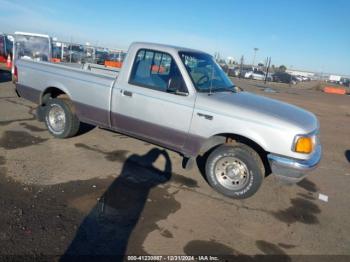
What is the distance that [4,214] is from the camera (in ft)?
12.0

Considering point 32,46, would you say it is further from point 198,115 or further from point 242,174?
point 242,174

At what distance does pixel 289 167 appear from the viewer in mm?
4379

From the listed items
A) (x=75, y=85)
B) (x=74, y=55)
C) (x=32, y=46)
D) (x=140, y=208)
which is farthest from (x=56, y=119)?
(x=74, y=55)

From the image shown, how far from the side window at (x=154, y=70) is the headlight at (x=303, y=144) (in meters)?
1.92

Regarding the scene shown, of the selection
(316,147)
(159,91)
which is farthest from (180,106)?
(316,147)

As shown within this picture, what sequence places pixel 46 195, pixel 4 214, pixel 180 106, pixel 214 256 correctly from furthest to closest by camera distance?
pixel 180 106 < pixel 46 195 < pixel 4 214 < pixel 214 256

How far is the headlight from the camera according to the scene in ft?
14.1

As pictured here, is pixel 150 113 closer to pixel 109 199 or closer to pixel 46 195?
pixel 109 199

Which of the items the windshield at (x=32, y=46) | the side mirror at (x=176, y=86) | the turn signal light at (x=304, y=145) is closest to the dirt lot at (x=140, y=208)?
the turn signal light at (x=304, y=145)

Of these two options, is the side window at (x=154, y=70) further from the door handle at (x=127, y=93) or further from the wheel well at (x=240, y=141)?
the wheel well at (x=240, y=141)

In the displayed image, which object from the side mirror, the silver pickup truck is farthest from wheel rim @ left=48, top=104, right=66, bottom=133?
the side mirror

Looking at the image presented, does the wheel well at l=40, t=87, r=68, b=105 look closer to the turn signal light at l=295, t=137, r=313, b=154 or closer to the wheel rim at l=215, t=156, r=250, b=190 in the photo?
the wheel rim at l=215, t=156, r=250, b=190

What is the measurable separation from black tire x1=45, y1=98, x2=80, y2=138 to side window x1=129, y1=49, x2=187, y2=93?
1548 millimetres

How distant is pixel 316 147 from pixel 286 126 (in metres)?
0.88
